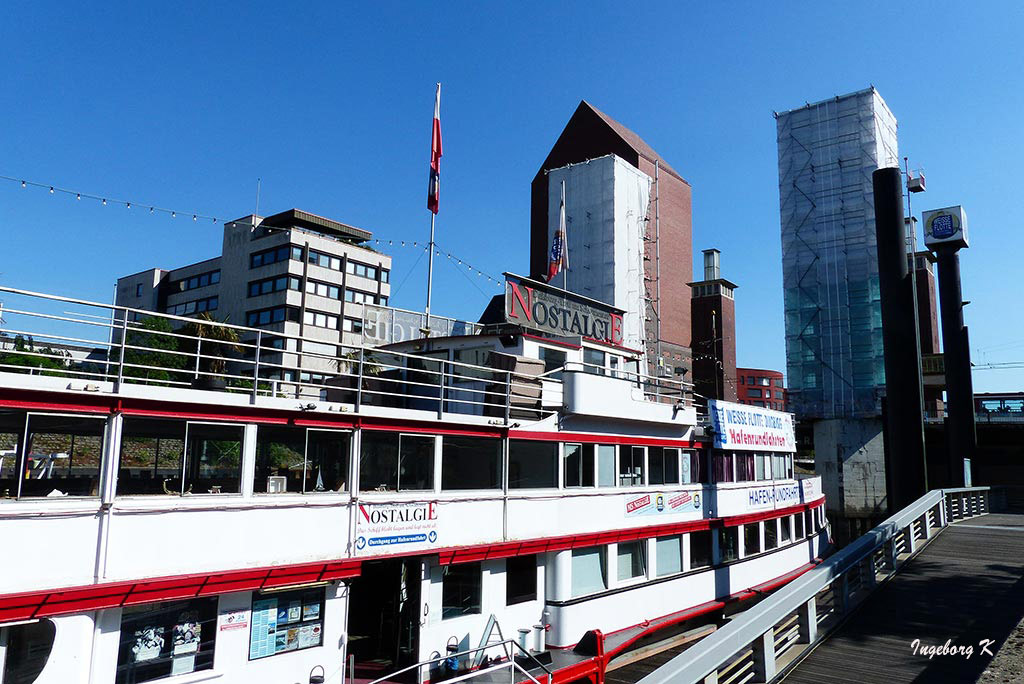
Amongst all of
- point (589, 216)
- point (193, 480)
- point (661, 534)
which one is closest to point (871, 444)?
point (589, 216)

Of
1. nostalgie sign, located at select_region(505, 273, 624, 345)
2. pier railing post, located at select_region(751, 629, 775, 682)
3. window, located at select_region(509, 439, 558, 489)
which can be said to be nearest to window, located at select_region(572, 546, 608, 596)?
window, located at select_region(509, 439, 558, 489)

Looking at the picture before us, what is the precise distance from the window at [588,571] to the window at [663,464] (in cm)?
252

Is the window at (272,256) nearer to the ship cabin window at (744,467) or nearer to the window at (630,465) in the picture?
the ship cabin window at (744,467)

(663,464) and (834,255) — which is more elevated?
(834,255)

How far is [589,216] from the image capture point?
48625 mm

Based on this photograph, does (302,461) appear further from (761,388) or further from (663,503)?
(761,388)

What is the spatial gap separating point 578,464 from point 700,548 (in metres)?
5.25

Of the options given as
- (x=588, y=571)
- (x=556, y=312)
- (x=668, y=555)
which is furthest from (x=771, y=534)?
(x=556, y=312)

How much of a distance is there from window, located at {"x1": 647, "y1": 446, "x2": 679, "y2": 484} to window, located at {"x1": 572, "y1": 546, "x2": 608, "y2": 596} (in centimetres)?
252

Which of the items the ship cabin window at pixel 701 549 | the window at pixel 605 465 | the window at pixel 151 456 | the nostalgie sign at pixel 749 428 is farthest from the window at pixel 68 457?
the nostalgie sign at pixel 749 428

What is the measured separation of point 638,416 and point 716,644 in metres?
8.06

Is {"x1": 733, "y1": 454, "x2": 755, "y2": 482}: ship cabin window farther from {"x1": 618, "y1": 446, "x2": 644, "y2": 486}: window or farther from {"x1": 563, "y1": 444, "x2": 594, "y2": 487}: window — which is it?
{"x1": 563, "y1": 444, "x2": 594, "y2": 487}: window

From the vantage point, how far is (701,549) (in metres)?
17.4

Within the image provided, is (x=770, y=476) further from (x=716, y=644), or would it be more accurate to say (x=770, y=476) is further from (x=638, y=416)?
(x=716, y=644)
